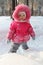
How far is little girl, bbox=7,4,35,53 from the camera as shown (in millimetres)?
1141

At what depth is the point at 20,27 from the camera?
1140 millimetres

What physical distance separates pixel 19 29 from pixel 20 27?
0.01 meters

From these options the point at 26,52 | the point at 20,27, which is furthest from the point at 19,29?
the point at 26,52

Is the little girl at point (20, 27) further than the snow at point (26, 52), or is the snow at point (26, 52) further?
the little girl at point (20, 27)

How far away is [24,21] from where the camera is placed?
1.15 m

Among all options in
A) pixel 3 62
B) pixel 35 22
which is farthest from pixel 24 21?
pixel 35 22

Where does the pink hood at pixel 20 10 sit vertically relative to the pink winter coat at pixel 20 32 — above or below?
above

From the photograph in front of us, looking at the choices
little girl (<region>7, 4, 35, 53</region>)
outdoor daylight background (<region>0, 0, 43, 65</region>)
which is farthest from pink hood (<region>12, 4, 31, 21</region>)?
outdoor daylight background (<region>0, 0, 43, 65</region>)

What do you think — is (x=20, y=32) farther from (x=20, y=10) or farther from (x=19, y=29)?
(x=20, y=10)

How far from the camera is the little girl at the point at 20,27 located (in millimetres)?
1141

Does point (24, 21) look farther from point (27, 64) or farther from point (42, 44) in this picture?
point (27, 64)

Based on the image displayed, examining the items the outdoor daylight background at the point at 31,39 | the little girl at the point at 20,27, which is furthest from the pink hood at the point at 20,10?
the outdoor daylight background at the point at 31,39

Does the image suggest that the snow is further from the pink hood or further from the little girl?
the pink hood

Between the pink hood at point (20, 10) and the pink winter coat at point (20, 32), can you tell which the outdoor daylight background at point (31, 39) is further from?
the pink hood at point (20, 10)
